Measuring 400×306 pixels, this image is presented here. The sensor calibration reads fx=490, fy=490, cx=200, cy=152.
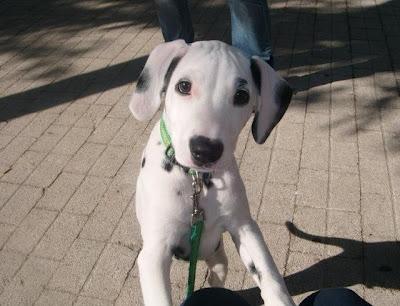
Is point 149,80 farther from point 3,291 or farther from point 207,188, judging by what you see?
point 3,291

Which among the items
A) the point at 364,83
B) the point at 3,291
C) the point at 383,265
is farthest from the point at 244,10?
the point at 3,291

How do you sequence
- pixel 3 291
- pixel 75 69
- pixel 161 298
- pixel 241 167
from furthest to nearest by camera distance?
pixel 75 69 → pixel 241 167 → pixel 3 291 → pixel 161 298

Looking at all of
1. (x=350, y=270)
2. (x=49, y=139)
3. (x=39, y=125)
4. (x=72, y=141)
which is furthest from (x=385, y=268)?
(x=39, y=125)

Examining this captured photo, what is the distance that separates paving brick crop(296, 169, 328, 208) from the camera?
3.86 metres

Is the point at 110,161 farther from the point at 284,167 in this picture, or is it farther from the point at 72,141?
the point at 284,167

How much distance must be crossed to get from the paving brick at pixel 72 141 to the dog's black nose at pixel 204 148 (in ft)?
8.97

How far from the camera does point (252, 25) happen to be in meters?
4.93

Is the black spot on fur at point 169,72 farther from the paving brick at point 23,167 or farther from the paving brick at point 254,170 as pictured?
the paving brick at point 23,167

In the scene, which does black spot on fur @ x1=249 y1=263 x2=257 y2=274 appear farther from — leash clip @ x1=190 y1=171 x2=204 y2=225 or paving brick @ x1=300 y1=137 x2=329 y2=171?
paving brick @ x1=300 y1=137 x2=329 y2=171

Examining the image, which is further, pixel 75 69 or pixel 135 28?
pixel 135 28

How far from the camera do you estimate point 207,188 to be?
2348 mm

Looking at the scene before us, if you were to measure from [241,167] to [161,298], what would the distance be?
2.22 m

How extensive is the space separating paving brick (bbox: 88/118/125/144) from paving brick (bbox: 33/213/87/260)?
3.52ft

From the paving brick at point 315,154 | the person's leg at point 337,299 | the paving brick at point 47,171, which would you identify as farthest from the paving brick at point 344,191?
the paving brick at point 47,171
